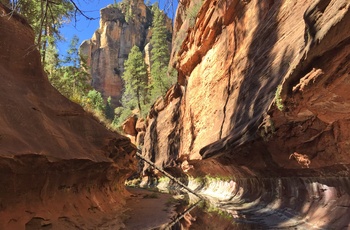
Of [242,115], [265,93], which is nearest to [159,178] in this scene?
[242,115]

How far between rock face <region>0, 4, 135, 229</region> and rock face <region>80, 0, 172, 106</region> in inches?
2357

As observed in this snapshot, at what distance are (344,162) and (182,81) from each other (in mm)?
22084

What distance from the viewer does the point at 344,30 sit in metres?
4.84

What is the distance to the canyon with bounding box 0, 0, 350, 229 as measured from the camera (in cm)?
620

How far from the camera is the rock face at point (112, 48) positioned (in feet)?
234

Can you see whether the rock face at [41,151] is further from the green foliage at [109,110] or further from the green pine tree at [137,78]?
the green foliage at [109,110]

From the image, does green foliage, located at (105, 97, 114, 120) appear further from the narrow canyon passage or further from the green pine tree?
the narrow canyon passage

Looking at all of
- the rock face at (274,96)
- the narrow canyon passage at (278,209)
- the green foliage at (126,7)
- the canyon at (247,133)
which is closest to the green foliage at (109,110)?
the rock face at (274,96)

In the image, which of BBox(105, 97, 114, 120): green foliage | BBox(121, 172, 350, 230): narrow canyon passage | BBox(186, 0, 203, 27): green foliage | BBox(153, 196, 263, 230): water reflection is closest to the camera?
BBox(121, 172, 350, 230): narrow canyon passage

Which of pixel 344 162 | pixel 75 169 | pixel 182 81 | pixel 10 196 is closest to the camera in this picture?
Result: pixel 10 196

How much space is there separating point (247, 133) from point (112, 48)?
218ft

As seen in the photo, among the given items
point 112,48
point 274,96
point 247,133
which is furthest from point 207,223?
point 112,48

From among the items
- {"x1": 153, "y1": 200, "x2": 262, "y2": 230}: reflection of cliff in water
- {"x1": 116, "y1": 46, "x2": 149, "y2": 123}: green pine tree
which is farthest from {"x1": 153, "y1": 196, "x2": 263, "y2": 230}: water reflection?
{"x1": 116, "y1": 46, "x2": 149, "y2": 123}: green pine tree

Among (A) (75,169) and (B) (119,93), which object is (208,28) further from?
(B) (119,93)
